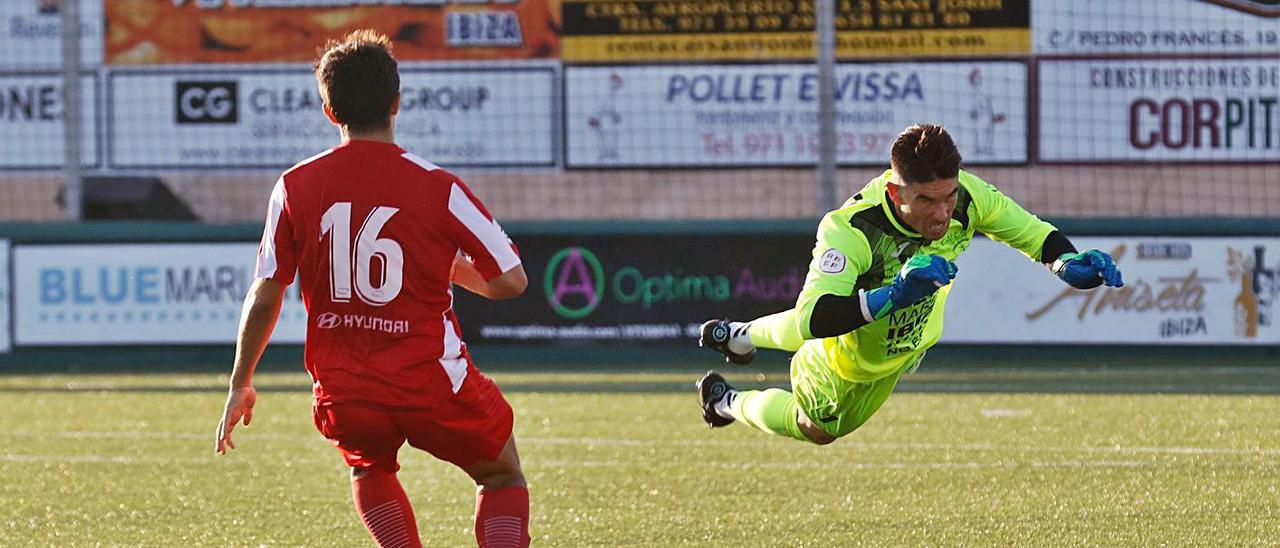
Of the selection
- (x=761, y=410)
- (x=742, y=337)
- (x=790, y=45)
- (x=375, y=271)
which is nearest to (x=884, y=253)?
(x=742, y=337)

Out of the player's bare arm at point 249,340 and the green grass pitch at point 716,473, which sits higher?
the player's bare arm at point 249,340

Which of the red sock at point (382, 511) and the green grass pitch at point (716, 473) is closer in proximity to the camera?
the red sock at point (382, 511)

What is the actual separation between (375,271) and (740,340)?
2.18 metres

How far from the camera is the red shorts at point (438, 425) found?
172 inches

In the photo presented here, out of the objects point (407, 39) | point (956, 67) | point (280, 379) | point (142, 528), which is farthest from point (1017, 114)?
point (142, 528)

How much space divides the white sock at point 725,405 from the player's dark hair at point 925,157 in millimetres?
1755

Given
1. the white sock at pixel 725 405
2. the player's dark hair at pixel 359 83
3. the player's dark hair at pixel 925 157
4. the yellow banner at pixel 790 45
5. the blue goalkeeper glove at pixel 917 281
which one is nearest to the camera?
the player's dark hair at pixel 359 83

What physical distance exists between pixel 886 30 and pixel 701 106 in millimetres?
1679

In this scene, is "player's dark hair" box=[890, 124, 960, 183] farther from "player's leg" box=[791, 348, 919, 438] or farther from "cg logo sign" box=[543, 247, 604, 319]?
"cg logo sign" box=[543, 247, 604, 319]

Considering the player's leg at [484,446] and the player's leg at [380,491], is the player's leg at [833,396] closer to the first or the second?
the player's leg at [484,446]

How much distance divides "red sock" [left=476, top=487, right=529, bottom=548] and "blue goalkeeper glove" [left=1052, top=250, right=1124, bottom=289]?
1.86 meters

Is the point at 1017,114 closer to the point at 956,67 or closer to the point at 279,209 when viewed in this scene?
the point at 956,67

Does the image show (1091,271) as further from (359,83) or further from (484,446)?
(359,83)

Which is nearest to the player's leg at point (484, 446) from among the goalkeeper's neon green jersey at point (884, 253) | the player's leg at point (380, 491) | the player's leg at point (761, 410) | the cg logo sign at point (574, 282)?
the player's leg at point (380, 491)
